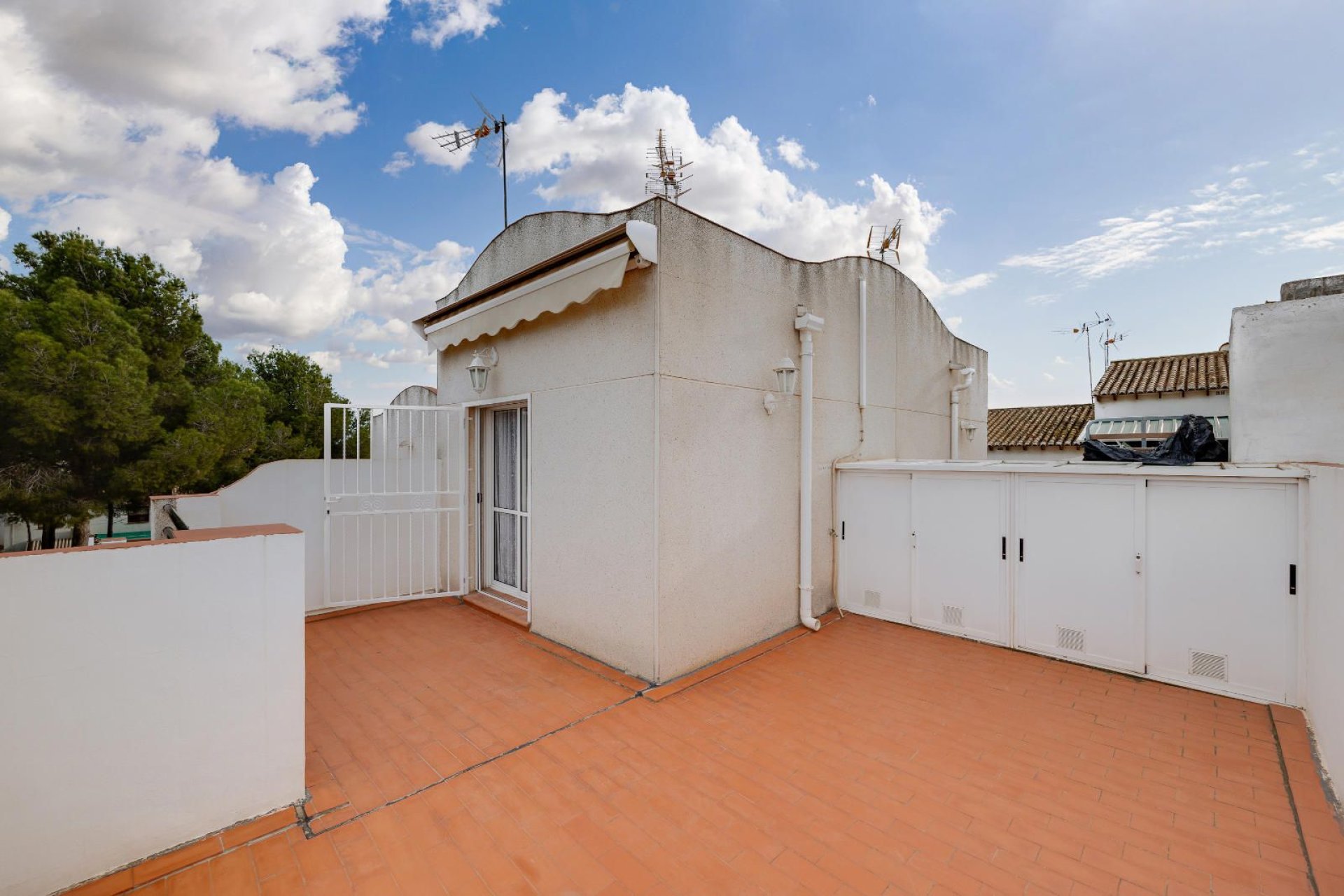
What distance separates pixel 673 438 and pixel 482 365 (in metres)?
4.68

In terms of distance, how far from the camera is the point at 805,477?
29.1ft

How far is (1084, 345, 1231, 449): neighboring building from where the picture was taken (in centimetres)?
2377

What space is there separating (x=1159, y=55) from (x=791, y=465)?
10534 mm

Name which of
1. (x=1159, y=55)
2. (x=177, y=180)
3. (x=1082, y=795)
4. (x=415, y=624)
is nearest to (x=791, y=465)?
(x=1082, y=795)

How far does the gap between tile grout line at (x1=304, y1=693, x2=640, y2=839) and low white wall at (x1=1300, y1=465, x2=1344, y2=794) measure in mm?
6605

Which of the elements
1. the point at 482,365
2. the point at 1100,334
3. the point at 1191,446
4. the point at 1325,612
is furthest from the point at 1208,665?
the point at 1100,334

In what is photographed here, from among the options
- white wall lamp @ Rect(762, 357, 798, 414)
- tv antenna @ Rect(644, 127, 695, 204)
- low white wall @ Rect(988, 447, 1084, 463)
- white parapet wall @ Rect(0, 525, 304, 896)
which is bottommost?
white parapet wall @ Rect(0, 525, 304, 896)

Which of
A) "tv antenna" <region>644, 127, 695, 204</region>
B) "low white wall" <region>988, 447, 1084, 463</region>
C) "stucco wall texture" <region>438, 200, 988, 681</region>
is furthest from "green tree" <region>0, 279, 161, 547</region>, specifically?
"low white wall" <region>988, 447, 1084, 463</region>

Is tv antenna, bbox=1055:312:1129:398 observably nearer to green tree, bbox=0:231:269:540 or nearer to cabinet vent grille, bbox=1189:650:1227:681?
cabinet vent grille, bbox=1189:650:1227:681

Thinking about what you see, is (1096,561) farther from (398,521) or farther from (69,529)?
(69,529)

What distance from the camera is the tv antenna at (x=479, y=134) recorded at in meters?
11.9

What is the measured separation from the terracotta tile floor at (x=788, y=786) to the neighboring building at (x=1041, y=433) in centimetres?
2726

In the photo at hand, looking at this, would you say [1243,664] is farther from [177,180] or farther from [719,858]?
[177,180]

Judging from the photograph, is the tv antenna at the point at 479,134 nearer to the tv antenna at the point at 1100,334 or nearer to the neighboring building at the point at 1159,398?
the neighboring building at the point at 1159,398
